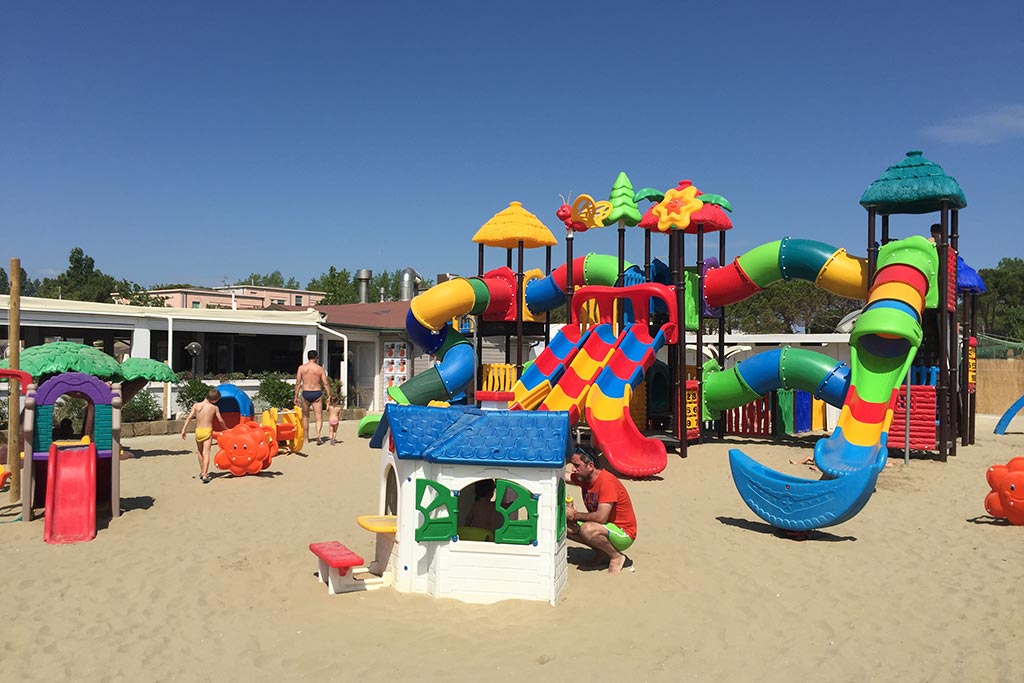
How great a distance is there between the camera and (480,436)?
264 inches

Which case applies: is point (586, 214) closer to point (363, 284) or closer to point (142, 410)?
point (142, 410)

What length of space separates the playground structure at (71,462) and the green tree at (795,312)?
50600mm

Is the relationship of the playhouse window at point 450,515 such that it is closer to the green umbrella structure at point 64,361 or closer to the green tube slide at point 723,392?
the green umbrella structure at point 64,361

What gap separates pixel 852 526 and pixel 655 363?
7963mm

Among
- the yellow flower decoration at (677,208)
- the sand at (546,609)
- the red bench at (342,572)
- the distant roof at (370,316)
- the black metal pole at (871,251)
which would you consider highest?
the yellow flower decoration at (677,208)

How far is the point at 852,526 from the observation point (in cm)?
952

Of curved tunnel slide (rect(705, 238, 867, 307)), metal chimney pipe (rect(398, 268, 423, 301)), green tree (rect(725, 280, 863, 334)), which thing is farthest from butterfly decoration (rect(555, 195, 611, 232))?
green tree (rect(725, 280, 863, 334))

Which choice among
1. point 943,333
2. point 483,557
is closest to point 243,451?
point 483,557

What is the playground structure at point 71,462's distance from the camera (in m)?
8.74

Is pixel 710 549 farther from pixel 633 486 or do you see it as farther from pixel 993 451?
pixel 993 451

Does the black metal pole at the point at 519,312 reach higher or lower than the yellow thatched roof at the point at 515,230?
lower

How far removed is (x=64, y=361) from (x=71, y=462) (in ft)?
10.1

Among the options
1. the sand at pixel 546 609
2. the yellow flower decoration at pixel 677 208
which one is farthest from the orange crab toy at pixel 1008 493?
the yellow flower decoration at pixel 677 208

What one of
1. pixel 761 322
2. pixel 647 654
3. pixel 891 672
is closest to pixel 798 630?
pixel 891 672
